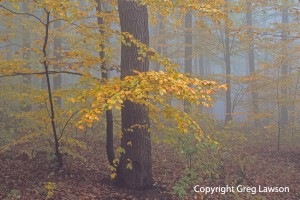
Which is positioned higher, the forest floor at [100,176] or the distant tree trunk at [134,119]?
the distant tree trunk at [134,119]

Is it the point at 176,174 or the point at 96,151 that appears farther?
the point at 96,151

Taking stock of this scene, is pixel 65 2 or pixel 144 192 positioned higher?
pixel 65 2

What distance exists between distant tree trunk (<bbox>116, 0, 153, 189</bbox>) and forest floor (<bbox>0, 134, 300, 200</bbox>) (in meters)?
0.38

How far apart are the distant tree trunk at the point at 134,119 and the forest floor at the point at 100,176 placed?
0.38 m

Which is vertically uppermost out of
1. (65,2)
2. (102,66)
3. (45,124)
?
(65,2)

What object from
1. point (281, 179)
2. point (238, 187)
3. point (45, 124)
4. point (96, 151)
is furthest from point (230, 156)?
point (45, 124)

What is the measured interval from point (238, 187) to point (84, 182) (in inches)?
174

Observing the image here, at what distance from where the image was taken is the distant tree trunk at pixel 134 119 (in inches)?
288

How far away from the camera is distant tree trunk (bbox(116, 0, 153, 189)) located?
7.32 m

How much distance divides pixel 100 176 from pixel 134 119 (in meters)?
2.13

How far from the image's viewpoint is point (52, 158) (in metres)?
8.60

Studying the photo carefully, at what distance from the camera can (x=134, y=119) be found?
7.29m

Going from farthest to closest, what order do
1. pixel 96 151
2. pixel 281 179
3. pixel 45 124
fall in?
pixel 96 151 → pixel 281 179 → pixel 45 124

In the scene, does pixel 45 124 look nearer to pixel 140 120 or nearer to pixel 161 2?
pixel 140 120
